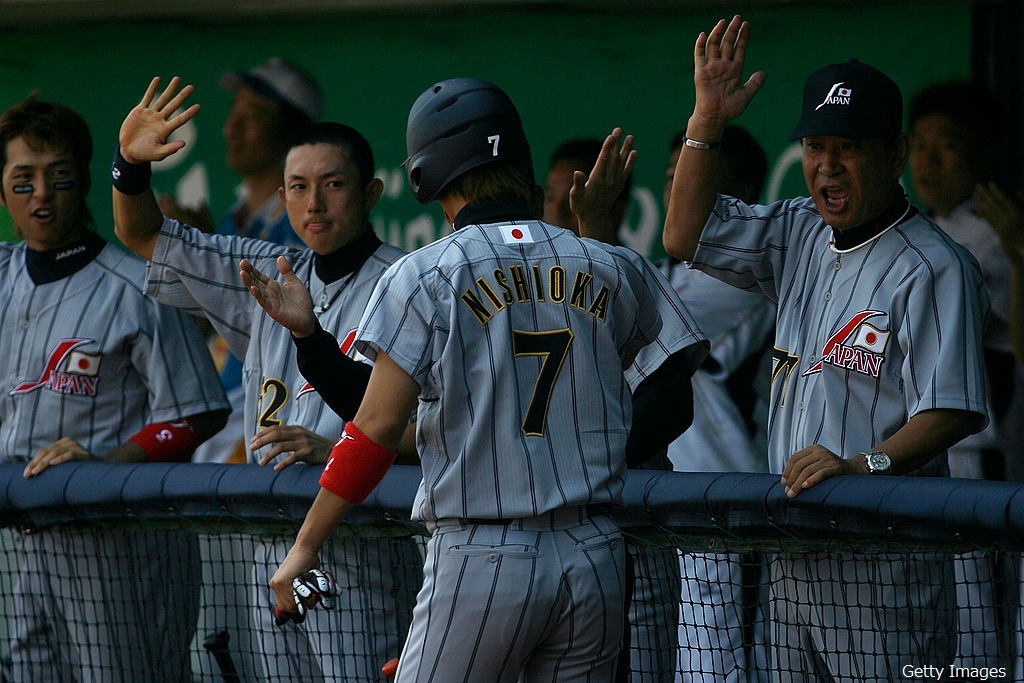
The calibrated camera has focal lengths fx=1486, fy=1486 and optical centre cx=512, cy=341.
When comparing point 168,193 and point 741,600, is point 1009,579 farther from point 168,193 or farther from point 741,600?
point 168,193

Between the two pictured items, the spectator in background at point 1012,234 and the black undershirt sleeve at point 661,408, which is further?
the spectator in background at point 1012,234

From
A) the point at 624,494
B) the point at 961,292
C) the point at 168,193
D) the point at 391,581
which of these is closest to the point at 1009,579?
the point at 961,292

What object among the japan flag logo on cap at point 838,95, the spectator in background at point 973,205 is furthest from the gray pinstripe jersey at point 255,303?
the spectator in background at point 973,205

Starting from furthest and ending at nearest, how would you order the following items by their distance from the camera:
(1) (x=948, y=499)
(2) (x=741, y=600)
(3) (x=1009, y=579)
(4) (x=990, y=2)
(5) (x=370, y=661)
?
1. (4) (x=990, y=2)
2. (2) (x=741, y=600)
3. (5) (x=370, y=661)
4. (3) (x=1009, y=579)
5. (1) (x=948, y=499)

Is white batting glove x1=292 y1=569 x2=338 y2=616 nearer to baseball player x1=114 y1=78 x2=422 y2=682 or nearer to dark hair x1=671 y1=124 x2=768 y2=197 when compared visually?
baseball player x1=114 y1=78 x2=422 y2=682

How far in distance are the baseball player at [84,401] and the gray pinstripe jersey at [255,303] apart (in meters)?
0.20

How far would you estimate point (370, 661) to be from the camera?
340 centimetres

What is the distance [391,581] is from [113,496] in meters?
0.67

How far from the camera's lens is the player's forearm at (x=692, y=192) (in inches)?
129

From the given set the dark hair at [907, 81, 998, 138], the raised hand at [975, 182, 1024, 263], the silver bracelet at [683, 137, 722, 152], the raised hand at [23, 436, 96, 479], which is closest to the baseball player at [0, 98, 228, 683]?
the raised hand at [23, 436, 96, 479]

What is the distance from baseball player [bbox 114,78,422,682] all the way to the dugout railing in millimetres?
46

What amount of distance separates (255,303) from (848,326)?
162cm

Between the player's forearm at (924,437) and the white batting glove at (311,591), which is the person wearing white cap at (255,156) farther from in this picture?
the white batting glove at (311,591)

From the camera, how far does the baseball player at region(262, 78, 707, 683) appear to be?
2.49 meters
